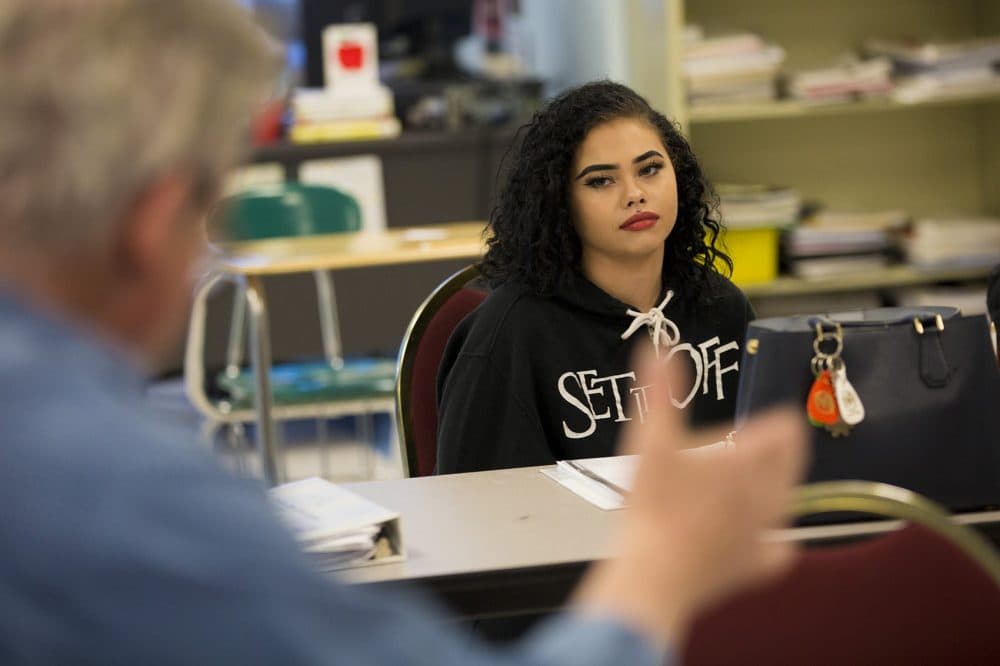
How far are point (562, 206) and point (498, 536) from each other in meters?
0.78

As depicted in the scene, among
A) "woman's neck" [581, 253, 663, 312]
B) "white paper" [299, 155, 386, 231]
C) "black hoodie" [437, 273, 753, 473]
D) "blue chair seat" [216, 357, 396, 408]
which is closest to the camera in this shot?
"black hoodie" [437, 273, 753, 473]

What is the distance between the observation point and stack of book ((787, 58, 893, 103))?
375cm

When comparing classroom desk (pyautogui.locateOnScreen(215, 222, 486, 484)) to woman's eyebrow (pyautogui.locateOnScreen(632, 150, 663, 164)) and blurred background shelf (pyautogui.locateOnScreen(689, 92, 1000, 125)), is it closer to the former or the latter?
blurred background shelf (pyautogui.locateOnScreen(689, 92, 1000, 125))

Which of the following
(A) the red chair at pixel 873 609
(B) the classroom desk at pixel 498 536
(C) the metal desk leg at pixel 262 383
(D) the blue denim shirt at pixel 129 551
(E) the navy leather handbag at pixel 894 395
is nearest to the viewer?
(D) the blue denim shirt at pixel 129 551

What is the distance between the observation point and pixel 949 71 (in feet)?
12.3

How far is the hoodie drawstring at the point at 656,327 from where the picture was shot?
75.9 inches

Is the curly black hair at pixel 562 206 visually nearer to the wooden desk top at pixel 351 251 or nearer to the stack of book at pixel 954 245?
the wooden desk top at pixel 351 251

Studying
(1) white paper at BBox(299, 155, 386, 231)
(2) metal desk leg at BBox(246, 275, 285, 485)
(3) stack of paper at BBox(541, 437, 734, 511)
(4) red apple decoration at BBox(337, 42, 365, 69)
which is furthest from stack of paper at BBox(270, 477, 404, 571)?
(1) white paper at BBox(299, 155, 386, 231)

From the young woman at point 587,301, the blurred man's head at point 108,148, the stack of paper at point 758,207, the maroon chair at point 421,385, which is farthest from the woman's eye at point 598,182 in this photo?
the stack of paper at point 758,207

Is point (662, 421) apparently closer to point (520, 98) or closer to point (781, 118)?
point (781, 118)

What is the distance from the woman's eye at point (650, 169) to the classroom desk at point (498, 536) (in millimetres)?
562

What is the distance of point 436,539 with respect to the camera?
1346 millimetres

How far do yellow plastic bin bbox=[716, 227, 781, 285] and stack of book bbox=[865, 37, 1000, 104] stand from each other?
51 cm

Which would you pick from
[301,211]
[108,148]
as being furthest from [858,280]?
[108,148]
